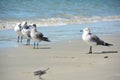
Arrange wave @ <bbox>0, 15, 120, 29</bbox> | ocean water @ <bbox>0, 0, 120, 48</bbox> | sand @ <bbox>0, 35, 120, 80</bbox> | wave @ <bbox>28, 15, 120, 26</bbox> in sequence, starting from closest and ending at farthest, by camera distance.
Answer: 1. sand @ <bbox>0, 35, 120, 80</bbox>
2. ocean water @ <bbox>0, 0, 120, 48</bbox>
3. wave @ <bbox>0, 15, 120, 29</bbox>
4. wave @ <bbox>28, 15, 120, 26</bbox>

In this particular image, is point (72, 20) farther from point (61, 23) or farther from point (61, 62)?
point (61, 62)

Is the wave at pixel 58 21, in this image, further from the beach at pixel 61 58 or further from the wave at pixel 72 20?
the beach at pixel 61 58

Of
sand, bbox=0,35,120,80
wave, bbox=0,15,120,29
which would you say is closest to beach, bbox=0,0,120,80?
sand, bbox=0,35,120,80

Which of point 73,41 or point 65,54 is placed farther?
point 73,41

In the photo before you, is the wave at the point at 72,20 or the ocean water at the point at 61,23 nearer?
the ocean water at the point at 61,23

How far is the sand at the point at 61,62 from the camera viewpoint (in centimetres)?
530

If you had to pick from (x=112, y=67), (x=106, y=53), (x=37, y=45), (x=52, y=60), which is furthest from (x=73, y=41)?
(x=112, y=67)

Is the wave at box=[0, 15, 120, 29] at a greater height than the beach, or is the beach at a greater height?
the wave at box=[0, 15, 120, 29]

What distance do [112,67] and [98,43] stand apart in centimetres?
164

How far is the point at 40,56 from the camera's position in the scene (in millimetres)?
6852

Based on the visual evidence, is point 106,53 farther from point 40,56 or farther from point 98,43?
point 40,56

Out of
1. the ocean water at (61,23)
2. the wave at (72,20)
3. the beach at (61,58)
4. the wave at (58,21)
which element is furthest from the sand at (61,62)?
the wave at (72,20)

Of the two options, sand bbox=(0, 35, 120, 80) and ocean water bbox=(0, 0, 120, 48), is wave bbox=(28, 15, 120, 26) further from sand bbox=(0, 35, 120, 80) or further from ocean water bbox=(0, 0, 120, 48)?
sand bbox=(0, 35, 120, 80)

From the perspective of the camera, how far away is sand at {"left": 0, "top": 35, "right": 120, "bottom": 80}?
530 centimetres
